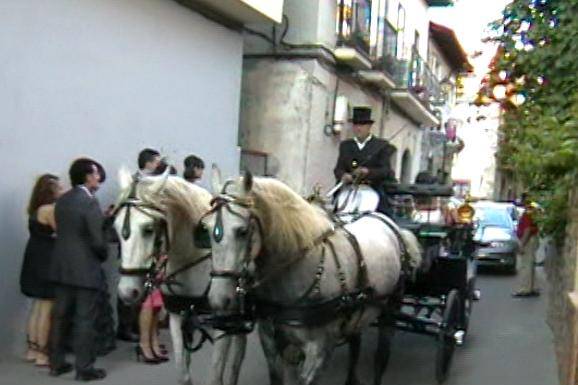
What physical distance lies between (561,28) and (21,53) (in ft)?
22.0

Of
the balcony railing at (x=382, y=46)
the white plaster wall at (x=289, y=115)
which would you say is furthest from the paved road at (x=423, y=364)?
the balcony railing at (x=382, y=46)

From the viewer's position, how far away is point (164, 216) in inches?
217

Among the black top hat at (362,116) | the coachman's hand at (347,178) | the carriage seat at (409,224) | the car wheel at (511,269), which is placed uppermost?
the black top hat at (362,116)

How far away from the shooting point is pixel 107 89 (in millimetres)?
9234

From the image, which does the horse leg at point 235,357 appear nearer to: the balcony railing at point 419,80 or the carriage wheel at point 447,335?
the carriage wheel at point 447,335

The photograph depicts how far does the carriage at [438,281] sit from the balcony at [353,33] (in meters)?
6.73

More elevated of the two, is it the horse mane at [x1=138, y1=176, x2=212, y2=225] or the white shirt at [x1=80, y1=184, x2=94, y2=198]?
the horse mane at [x1=138, y1=176, x2=212, y2=225]

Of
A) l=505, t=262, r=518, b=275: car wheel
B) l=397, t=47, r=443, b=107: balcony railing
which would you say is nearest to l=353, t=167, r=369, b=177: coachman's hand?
l=505, t=262, r=518, b=275: car wheel

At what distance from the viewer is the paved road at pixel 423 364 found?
25.5 feet

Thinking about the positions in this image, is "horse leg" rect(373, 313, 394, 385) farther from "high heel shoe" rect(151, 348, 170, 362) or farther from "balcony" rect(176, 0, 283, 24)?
"balcony" rect(176, 0, 283, 24)

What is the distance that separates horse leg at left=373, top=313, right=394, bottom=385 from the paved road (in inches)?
Answer: 32.4

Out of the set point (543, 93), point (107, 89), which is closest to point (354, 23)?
point (543, 93)

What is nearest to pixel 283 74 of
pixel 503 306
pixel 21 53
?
pixel 503 306

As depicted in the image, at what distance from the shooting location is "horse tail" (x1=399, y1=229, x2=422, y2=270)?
729cm
